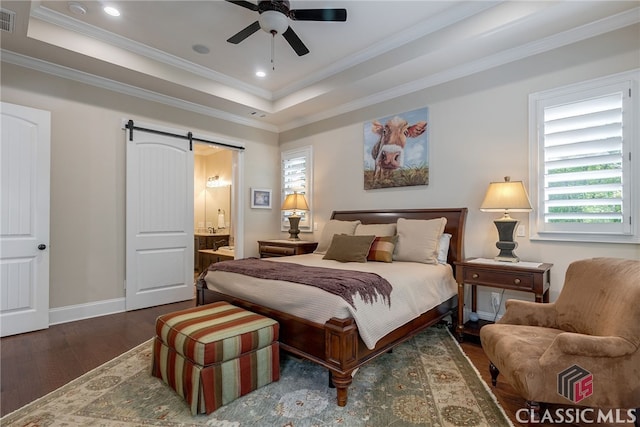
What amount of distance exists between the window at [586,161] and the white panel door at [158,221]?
4.16 meters

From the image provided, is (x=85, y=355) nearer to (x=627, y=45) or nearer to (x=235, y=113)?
(x=235, y=113)

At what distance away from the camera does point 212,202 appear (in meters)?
7.37

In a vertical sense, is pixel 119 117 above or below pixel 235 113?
below

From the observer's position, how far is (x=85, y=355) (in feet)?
8.64

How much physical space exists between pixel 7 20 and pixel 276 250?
3.59 m

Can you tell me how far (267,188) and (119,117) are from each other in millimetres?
2344

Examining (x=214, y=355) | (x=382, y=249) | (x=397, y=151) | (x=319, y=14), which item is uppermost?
(x=319, y=14)

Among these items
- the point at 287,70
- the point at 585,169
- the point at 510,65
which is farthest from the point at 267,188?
the point at 585,169

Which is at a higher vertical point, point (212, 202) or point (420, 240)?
point (212, 202)

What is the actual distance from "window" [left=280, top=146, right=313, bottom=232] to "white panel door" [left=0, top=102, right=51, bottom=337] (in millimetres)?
3156

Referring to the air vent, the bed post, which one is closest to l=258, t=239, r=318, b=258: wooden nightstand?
the bed post

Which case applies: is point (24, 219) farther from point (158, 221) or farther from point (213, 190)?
point (213, 190)

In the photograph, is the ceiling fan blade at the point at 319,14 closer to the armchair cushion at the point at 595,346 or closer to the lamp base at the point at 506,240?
the lamp base at the point at 506,240

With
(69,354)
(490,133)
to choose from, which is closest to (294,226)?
(490,133)
